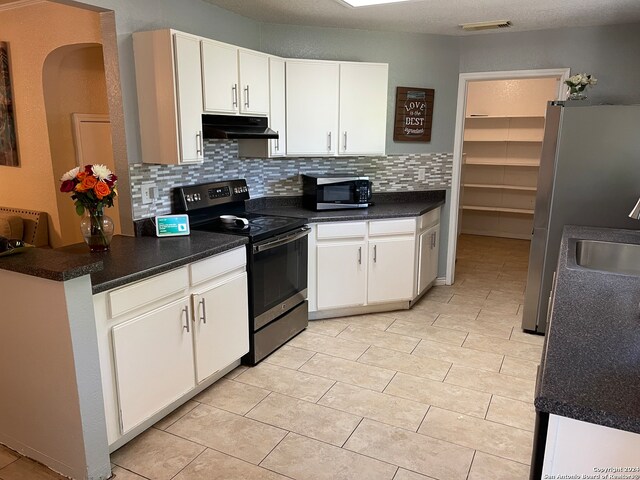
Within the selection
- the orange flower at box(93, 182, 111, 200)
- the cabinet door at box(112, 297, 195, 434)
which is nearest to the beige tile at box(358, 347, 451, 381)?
the cabinet door at box(112, 297, 195, 434)

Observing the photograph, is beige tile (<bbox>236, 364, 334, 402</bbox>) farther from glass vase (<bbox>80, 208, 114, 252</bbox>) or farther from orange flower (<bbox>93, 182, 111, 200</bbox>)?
orange flower (<bbox>93, 182, 111, 200</bbox>)

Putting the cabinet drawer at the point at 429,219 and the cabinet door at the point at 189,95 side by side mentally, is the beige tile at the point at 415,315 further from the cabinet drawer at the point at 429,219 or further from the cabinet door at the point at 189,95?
the cabinet door at the point at 189,95

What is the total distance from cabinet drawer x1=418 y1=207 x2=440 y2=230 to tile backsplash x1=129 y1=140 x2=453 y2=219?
0.29m

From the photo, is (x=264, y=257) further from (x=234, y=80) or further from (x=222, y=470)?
(x=222, y=470)

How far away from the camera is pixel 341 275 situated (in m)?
3.71

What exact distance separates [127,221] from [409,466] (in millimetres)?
2056

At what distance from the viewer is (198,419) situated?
2.46 meters

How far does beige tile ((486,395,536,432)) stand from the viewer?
2.42m

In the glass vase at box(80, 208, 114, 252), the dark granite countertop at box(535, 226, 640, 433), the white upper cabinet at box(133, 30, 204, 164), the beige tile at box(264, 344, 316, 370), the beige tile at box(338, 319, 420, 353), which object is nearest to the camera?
the dark granite countertop at box(535, 226, 640, 433)

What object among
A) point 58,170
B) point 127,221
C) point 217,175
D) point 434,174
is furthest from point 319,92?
point 58,170

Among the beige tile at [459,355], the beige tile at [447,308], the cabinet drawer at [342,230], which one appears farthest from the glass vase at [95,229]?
the beige tile at [447,308]

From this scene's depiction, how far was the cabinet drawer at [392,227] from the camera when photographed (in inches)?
146

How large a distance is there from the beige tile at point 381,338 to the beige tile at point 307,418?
2.96ft

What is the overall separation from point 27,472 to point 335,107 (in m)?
3.03
